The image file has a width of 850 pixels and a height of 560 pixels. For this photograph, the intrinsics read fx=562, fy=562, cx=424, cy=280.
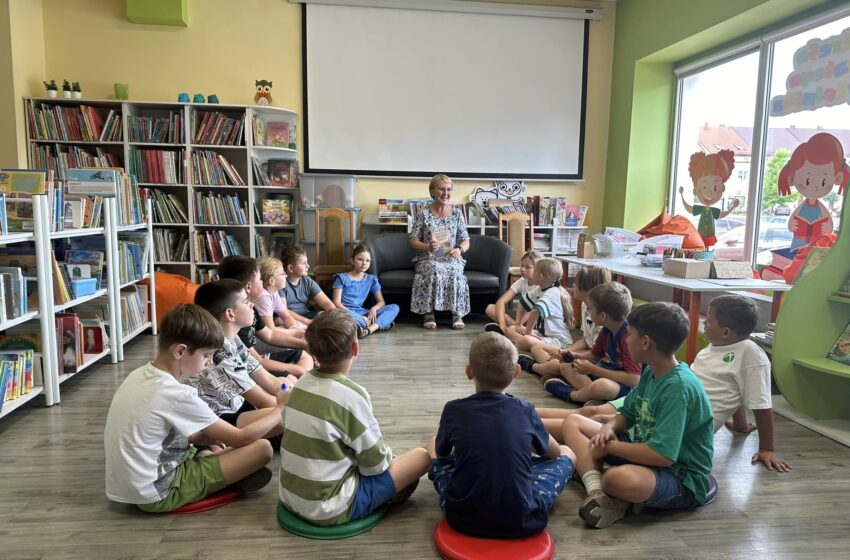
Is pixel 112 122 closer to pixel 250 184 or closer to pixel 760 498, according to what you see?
pixel 250 184

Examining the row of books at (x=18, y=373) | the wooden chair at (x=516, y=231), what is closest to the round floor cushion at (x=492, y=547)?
the row of books at (x=18, y=373)

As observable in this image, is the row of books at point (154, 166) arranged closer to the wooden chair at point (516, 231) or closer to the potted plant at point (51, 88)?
the potted plant at point (51, 88)

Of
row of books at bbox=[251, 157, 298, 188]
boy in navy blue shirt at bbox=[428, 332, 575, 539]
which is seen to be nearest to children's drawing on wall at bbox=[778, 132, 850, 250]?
boy in navy blue shirt at bbox=[428, 332, 575, 539]

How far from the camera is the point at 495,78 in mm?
5797

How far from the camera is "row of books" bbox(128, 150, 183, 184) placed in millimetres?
5133

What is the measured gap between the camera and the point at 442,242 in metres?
4.84

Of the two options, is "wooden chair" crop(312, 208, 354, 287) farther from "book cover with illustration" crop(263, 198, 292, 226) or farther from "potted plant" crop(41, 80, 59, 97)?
"potted plant" crop(41, 80, 59, 97)

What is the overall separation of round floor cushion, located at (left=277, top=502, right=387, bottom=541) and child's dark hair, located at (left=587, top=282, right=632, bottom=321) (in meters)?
1.39

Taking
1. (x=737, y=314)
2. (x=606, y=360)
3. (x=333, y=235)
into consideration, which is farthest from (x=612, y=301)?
(x=333, y=235)

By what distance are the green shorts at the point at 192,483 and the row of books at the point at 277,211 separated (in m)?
3.77

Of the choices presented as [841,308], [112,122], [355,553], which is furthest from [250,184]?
[841,308]

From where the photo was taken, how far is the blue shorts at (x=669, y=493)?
1.76 metres

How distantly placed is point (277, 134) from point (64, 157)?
1888 mm

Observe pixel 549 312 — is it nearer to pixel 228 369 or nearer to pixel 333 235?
pixel 228 369
